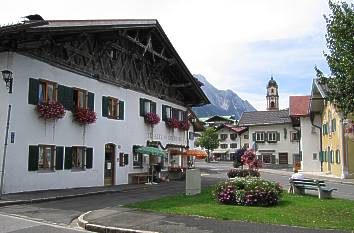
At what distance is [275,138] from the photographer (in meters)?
75.6

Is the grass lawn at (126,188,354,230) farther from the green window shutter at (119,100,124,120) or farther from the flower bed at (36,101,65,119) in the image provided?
the green window shutter at (119,100,124,120)

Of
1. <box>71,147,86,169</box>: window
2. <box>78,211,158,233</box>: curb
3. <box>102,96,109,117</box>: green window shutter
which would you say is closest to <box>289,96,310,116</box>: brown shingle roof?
<box>102,96,109,117</box>: green window shutter

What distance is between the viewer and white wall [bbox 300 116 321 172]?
56.2m

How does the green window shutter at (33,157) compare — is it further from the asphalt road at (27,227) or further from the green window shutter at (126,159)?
the green window shutter at (126,159)

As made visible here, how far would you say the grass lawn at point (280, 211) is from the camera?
11980 mm

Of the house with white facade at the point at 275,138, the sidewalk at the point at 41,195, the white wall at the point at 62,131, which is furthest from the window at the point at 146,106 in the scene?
the house with white facade at the point at 275,138

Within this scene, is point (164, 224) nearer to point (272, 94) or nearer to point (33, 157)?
point (33, 157)

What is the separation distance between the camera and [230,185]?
1653 cm

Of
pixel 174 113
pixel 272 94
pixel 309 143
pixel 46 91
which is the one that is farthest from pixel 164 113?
pixel 272 94

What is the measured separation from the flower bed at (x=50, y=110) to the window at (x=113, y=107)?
17.9ft

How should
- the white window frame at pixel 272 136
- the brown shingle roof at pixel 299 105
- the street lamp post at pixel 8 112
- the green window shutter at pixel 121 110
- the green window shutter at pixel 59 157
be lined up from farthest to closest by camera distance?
1. the white window frame at pixel 272 136
2. the brown shingle roof at pixel 299 105
3. the green window shutter at pixel 121 110
4. the green window shutter at pixel 59 157
5. the street lamp post at pixel 8 112

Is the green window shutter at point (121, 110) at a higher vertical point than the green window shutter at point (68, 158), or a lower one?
higher

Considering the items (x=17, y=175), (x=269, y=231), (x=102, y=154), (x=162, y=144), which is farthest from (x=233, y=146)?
(x=269, y=231)

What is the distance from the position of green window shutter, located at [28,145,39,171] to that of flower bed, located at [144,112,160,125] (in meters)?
11.5
